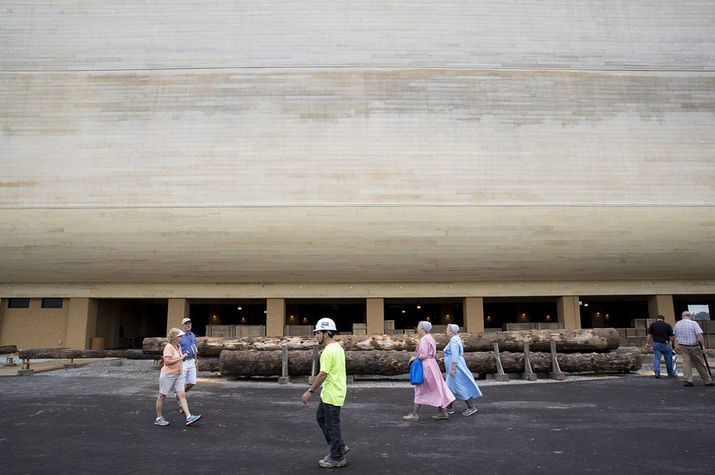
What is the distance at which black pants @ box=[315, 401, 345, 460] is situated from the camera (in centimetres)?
486

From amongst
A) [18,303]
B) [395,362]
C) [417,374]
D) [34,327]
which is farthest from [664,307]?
[18,303]

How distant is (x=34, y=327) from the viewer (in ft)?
74.6

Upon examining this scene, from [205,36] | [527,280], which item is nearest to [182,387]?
[205,36]

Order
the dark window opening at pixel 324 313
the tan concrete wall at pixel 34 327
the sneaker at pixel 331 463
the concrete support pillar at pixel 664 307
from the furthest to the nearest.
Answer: the dark window opening at pixel 324 313 < the tan concrete wall at pixel 34 327 < the concrete support pillar at pixel 664 307 < the sneaker at pixel 331 463

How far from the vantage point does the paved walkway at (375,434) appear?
16.2 feet

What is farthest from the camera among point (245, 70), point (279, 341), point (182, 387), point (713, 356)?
point (245, 70)

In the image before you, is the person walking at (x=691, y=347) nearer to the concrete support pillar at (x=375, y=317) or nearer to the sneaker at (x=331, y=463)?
the sneaker at (x=331, y=463)

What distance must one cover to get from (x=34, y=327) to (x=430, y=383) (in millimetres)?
22895

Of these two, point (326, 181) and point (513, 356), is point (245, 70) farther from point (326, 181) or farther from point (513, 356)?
point (513, 356)

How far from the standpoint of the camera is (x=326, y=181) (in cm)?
1891

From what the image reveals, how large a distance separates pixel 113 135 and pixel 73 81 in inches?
117

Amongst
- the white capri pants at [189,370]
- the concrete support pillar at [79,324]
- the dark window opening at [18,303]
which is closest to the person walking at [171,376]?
the white capri pants at [189,370]

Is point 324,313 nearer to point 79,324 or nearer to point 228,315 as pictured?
point 228,315

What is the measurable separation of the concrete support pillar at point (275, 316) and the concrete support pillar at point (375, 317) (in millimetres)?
4085
